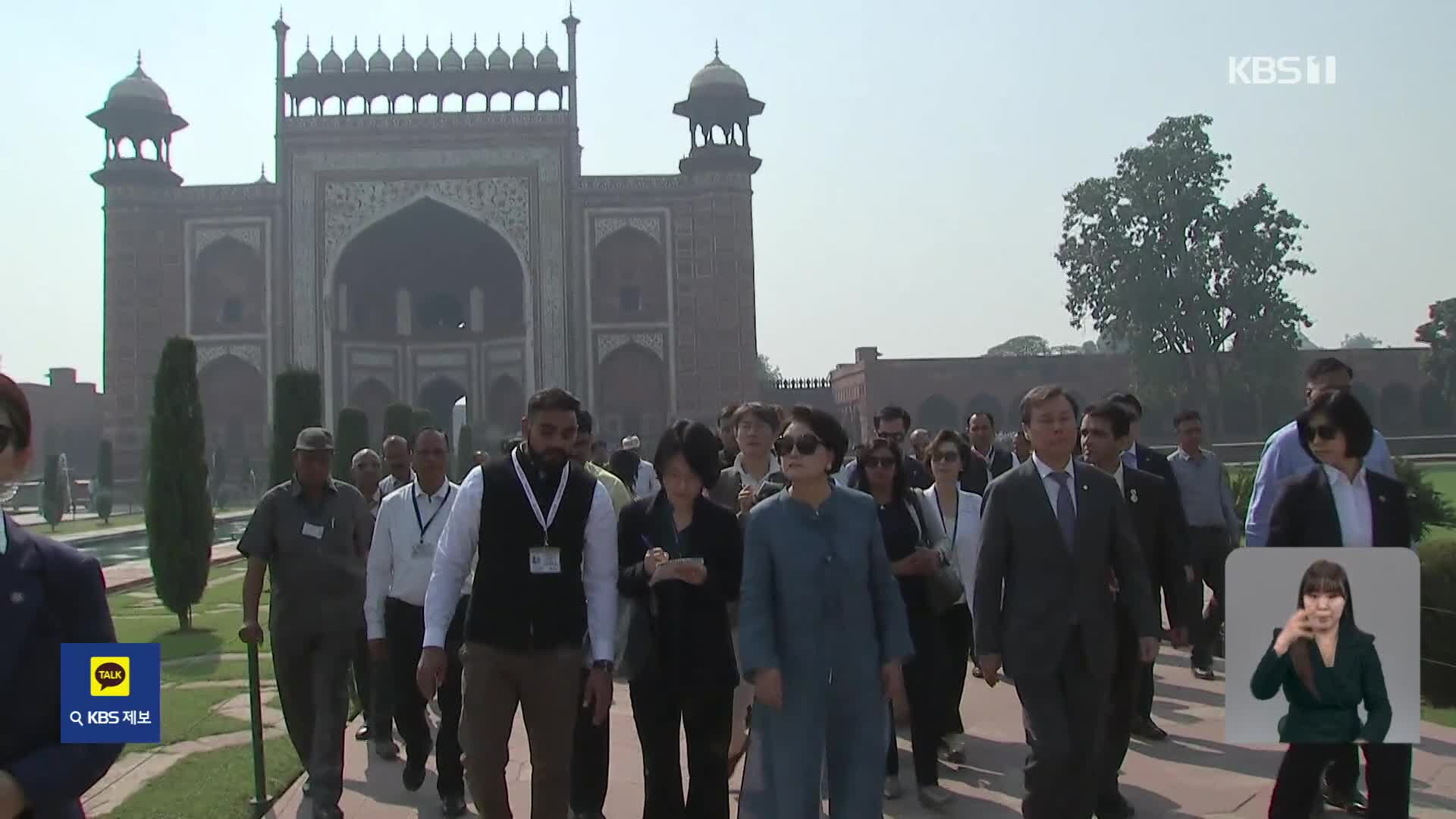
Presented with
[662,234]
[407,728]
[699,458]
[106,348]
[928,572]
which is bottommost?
[407,728]

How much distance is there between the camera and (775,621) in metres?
2.91

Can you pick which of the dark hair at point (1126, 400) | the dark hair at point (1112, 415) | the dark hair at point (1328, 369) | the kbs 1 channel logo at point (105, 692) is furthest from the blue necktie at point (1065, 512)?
the kbs 1 channel logo at point (105, 692)

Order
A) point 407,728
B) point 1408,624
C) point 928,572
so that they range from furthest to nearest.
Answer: point 407,728 < point 928,572 < point 1408,624

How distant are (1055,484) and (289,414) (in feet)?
29.1

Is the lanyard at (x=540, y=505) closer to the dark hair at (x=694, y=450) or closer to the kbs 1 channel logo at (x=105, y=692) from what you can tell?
the dark hair at (x=694, y=450)

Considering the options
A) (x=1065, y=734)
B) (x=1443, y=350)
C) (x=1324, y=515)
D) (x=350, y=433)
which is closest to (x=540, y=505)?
(x=1065, y=734)

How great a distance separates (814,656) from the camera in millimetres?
2840

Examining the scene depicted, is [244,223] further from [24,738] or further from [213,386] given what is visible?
[24,738]

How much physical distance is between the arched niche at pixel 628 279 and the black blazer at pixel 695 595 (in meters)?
23.7

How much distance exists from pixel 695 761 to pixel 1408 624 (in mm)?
1714

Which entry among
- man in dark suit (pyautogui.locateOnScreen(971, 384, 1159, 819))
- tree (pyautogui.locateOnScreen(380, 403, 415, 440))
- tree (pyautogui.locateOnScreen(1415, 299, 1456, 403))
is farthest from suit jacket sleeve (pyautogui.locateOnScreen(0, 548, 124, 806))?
tree (pyautogui.locateOnScreen(1415, 299, 1456, 403))

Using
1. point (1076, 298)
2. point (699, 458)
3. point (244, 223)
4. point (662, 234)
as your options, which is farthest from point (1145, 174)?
point (699, 458)

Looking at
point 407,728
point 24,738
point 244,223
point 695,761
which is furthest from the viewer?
point 244,223

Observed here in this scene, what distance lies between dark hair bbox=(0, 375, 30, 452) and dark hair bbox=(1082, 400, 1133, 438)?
3.22 meters
